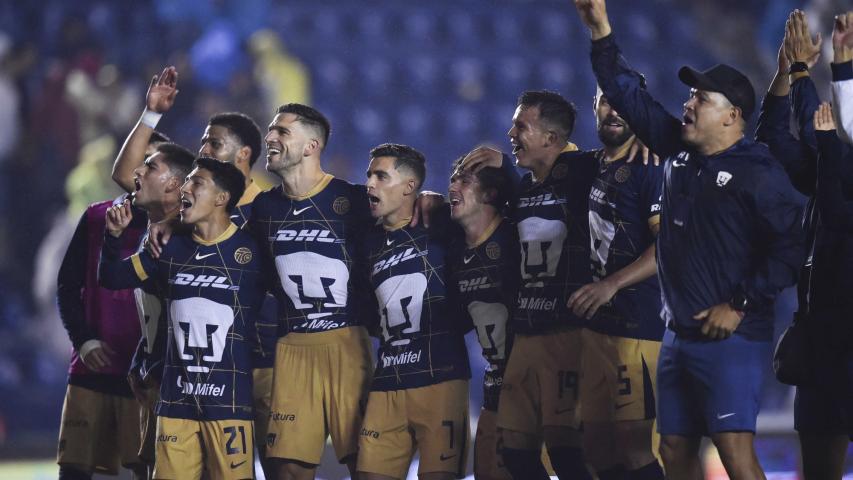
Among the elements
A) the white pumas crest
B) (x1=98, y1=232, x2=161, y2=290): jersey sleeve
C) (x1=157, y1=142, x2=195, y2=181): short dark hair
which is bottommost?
(x1=98, y1=232, x2=161, y2=290): jersey sleeve

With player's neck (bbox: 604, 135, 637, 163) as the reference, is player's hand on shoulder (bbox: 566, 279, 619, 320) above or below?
below

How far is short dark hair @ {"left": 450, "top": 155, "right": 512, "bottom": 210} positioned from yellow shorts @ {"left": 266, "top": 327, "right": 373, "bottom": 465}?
34.1 inches

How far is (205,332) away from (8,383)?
6604 millimetres

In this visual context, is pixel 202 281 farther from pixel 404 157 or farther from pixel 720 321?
pixel 720 321

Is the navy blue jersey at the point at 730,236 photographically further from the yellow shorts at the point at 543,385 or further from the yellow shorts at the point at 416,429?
the yellow shorts at the point at 416,429

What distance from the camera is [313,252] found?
516 centimetres

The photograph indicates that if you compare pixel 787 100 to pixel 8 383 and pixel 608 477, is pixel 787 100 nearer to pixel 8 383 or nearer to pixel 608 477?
pixel 608 477

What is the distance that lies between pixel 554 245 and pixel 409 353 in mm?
781

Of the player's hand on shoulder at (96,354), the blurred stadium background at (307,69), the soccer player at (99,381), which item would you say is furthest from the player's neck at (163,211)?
the blurred stadium background at (307,69)

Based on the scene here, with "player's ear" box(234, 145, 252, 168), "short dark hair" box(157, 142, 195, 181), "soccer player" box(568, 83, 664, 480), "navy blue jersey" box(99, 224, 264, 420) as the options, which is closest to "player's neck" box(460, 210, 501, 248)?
"soccer player" box(568, 83, 664, 480)

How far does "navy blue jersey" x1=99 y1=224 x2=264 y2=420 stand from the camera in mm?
4879

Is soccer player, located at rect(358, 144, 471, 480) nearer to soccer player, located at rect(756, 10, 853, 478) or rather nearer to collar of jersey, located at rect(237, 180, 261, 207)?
collar of jersey, located at rect(237, 180, 261, 207)

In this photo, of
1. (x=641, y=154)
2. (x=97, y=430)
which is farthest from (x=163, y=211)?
(x=641, y=154)

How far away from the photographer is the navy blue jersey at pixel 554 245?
4988mm
